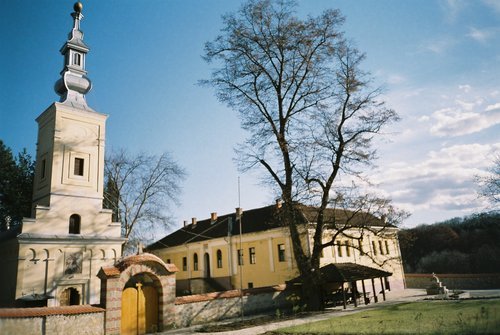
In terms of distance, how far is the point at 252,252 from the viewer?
32125mm

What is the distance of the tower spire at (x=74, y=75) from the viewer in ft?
87.8

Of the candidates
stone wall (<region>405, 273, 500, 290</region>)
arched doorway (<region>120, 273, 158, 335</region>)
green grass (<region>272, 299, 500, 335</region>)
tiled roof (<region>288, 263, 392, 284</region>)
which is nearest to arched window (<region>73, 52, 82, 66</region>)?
arched doorway (<region>120, 273, 158, 335</region>)

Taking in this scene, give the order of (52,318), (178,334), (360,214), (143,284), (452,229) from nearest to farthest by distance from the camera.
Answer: (52,318) → (178,334) → (143,284) → (360,214) → (452,229)

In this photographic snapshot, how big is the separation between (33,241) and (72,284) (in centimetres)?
351

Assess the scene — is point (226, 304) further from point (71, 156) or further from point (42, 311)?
point (71, 156)

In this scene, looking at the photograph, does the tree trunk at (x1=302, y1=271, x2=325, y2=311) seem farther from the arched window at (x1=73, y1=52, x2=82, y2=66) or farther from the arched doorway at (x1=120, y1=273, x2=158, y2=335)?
the arched window at (x1=73, y1=52, x2=82, y2=66)

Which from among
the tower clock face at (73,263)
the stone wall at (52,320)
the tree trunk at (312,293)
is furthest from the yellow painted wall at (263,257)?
the stone wall at (52,320)

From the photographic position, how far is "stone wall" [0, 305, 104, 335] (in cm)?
1206

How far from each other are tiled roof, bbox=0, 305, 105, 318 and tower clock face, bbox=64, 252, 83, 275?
397 inches

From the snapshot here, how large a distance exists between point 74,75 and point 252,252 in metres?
20.2

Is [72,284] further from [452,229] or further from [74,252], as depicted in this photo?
[452,229]

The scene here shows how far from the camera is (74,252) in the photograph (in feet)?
75.7

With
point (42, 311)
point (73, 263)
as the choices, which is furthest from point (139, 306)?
point (73, 263)

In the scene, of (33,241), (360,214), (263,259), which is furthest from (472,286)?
(33,241)
